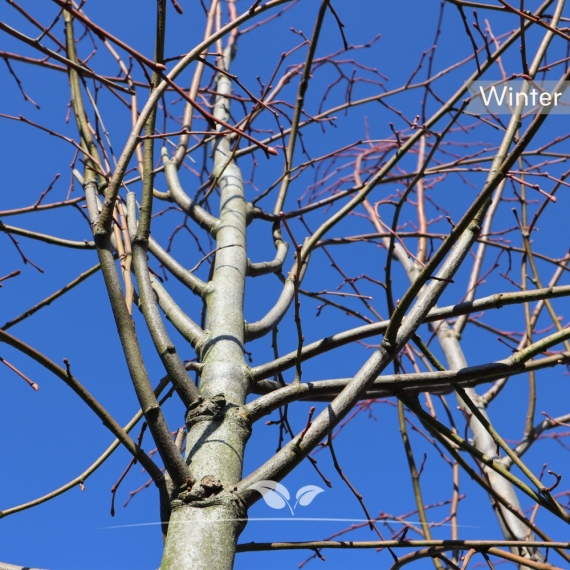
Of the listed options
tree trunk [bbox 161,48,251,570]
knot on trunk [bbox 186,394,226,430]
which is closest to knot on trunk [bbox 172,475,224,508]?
tree trunk [bbox 161,48,251,570]

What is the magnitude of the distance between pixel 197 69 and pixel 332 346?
1.43 metres

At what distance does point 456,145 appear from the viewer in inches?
133

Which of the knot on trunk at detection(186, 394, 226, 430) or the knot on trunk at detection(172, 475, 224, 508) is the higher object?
the knot on trunk at detection(186, 394, 226, 430)

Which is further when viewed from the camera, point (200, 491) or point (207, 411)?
point (207, 411)

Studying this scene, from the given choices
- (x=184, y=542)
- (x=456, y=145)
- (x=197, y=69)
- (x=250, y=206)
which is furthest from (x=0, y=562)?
(x=456, y=145)

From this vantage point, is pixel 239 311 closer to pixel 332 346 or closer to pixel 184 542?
pixel 332 346

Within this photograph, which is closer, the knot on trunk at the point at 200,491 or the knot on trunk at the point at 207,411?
the knot on trunk at the point at 200,491

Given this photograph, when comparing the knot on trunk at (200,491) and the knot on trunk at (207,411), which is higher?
the knot on trunk at (207,411)

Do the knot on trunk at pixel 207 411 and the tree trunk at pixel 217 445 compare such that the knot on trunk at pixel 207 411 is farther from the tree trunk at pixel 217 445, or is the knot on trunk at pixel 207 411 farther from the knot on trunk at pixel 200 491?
the knot on trunk at pixel 200 491

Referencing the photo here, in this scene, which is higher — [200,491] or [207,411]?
[207,411]

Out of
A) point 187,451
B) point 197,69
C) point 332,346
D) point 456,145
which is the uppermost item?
point 456,145

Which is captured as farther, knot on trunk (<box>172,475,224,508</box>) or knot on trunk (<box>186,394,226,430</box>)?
knot on trunk (<box>186,394,226,430</box>)

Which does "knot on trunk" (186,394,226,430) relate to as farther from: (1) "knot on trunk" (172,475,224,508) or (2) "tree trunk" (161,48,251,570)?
(1) "knot on trunk" (172,475,224,508)

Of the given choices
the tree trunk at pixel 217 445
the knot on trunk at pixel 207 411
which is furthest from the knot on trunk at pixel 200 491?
the knot on trunk at pixel 207 411
